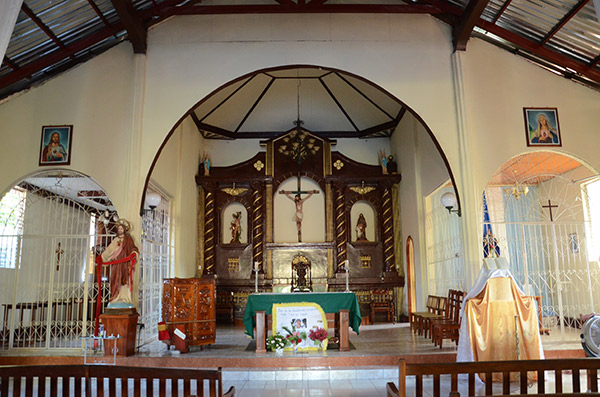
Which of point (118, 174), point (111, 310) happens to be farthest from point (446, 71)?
point (111, 310)

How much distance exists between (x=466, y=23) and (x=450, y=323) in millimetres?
4627

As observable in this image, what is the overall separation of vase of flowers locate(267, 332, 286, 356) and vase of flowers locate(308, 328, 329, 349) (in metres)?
0.43

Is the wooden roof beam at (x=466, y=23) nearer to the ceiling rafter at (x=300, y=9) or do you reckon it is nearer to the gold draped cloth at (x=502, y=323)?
the ceiling rafter at (x=300, y=9)

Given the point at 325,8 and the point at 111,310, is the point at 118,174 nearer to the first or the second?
the point at 111,310

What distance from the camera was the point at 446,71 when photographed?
320 inches


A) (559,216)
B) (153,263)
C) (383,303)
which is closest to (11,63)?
(153,263)

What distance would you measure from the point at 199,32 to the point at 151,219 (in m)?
3.70

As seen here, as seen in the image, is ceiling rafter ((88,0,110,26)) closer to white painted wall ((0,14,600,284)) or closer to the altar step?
white painted wall ((0,14,600,284))

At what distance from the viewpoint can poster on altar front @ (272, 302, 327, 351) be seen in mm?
7414

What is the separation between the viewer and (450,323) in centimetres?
752

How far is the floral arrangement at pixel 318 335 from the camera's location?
7365mm

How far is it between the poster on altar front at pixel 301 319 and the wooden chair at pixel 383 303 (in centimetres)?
430

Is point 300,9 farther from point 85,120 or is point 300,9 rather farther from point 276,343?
point 276,343

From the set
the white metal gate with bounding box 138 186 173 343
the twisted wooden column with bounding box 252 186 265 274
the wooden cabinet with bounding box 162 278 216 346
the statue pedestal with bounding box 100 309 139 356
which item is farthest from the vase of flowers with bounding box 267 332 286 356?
the twisted wooden column with bounding box 252 186 265 274
